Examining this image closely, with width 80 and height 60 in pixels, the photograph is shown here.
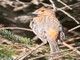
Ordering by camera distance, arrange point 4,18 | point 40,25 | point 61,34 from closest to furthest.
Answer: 1. point 61,34
2. point 40,25
3. point 4,18

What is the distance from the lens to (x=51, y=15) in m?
3.42

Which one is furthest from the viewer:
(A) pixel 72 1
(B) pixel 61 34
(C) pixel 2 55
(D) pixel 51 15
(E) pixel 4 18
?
(E) pixel 4 18

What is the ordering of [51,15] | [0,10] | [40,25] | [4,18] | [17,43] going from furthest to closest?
[4,18], [0,10], [51,15], [40,25], [17,43]

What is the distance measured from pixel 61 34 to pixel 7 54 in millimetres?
1068

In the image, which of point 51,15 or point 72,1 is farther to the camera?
point 72,1

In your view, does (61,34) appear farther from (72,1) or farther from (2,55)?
(72,1)

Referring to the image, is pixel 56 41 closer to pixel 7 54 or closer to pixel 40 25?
pixel 40 25

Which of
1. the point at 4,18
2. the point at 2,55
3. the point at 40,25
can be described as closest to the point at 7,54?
the point at 2,55

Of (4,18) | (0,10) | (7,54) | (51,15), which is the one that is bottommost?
(4,18)

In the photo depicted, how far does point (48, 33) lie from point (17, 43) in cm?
94

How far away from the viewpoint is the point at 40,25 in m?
3.08

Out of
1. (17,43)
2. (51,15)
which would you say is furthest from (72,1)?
(17,43)

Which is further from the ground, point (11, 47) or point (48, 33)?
point (11, 47)

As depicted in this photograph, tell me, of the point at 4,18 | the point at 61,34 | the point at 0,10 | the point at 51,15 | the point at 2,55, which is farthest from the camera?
the point at 4,18
